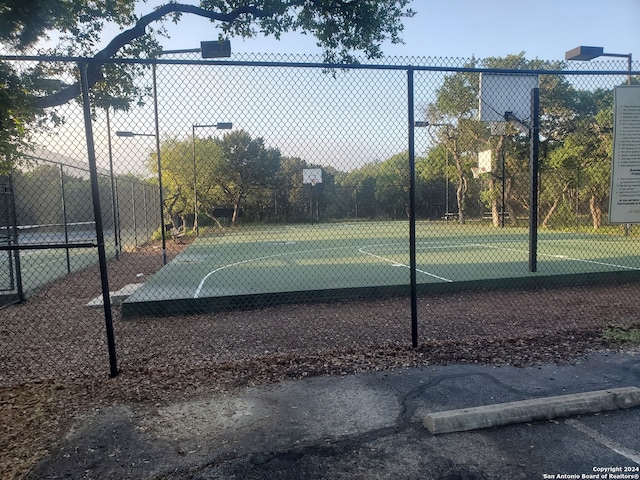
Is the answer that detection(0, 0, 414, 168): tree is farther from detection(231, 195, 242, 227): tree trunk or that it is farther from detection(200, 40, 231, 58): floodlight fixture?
detection(231, 195, 242, 227): tree trunk

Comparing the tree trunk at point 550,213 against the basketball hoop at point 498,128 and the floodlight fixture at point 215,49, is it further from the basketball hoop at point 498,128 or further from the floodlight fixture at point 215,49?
the floodlight fixture at point 215,49

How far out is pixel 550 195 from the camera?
70.9ft

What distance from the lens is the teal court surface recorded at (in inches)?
291

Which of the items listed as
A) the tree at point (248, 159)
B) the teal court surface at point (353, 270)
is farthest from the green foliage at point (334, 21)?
the tree at point (248, 159)

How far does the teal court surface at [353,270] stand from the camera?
739 cm

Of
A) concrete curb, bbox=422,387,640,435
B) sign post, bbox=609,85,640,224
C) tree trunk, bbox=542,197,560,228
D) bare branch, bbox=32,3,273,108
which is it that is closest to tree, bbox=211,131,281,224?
tree trunk, bbox=542,197,560,228

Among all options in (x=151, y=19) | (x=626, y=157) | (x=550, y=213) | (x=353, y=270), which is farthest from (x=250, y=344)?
(x=550, y=213)

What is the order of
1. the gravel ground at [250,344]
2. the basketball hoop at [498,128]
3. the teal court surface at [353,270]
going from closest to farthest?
the gravel ground at [250,344] → the teal court surface at [353,270] → the basketball hoop at [498,128]

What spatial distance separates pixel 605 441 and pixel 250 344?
360cm

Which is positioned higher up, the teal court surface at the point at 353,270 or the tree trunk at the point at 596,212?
the tree trunk at the point at 596,212

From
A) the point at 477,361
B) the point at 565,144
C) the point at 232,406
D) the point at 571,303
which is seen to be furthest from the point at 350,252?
the point at 565,144

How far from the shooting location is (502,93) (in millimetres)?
7473

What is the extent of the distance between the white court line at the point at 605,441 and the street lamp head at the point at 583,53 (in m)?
5.55

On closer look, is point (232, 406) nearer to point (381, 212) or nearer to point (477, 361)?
point (477, 361)
